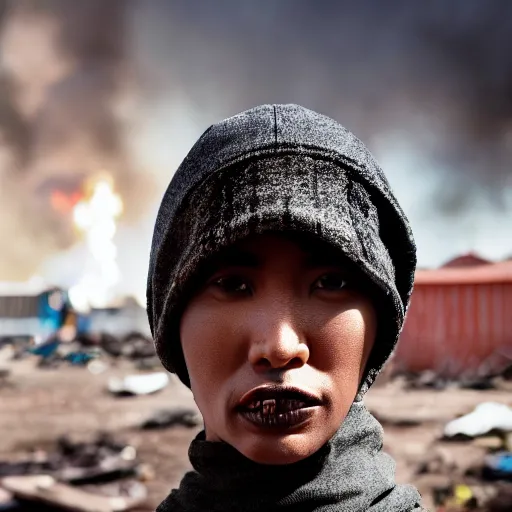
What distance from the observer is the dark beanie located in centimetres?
95

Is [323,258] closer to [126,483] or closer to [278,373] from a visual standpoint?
[278,373]

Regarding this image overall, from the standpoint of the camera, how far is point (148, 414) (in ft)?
17.0

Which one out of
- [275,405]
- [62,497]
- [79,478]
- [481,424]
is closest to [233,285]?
[275,405]

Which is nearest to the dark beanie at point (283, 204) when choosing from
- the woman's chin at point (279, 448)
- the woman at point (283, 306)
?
the woman at point (283, 306)

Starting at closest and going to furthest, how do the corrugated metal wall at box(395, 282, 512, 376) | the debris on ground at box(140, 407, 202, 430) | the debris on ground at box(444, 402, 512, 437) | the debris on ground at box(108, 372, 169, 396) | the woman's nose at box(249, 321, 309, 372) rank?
the woman's nose at box(249, 321, 309, 372)
the debris on ground at box(444, 402, 512, 437)
the debris on ground at box(140, 407, 202, 430)
the debris on ground at box(108, 372, 169, 396)
the corrugated metal wall at box(395, 282, 512, 376)

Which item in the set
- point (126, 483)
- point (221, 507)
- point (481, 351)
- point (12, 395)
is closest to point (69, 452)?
point (126, 483)

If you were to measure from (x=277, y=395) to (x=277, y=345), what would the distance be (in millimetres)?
82

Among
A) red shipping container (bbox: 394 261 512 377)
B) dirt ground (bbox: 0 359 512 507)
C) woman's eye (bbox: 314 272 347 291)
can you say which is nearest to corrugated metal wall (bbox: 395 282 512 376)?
red shipping container (bbox: 394 261 512 377)

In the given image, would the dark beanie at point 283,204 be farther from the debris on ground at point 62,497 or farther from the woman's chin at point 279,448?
the debris on ground at point 62,497

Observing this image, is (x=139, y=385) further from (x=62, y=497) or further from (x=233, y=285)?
(x=233, y=285)

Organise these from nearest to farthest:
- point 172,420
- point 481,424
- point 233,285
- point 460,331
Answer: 1. point 233,285
2. point 481,424
3. point 172,420
4. point 460,331

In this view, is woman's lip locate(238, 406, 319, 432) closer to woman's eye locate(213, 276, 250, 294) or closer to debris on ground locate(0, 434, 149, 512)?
woman's eye locate(213, 276, 250, 294)

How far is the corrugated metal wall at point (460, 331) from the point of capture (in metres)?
6.88

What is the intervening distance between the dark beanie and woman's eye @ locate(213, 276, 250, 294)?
0.05 meters
